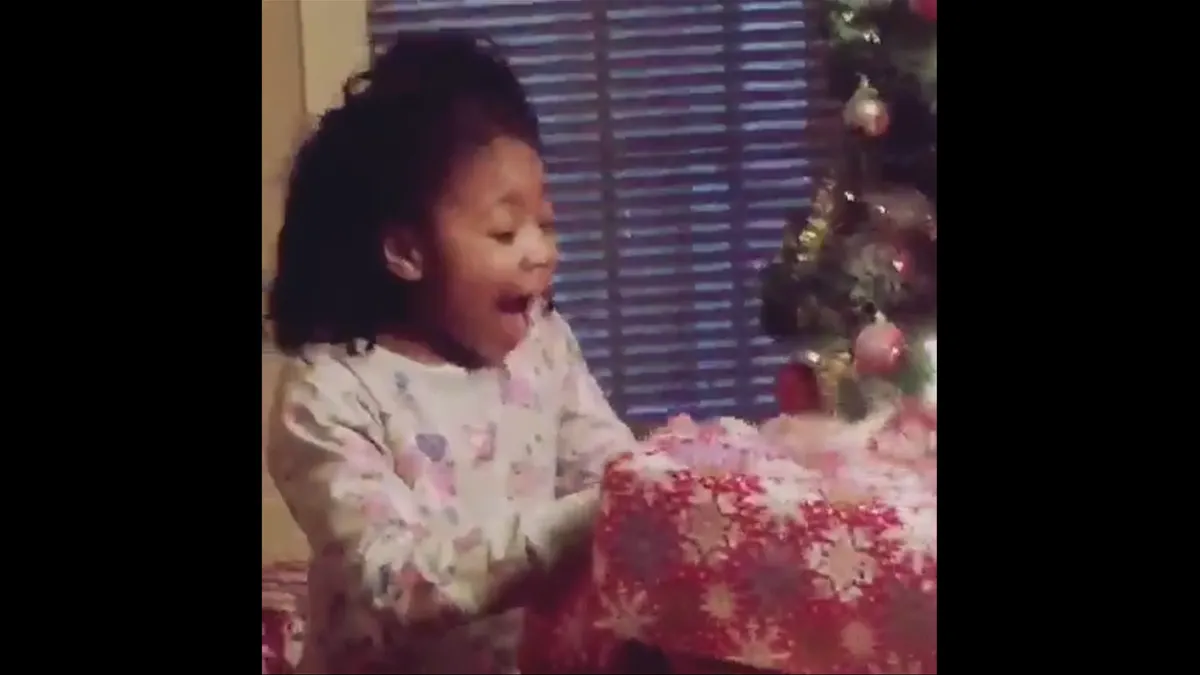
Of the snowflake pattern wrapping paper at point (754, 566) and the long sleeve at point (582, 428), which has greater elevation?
the long sleeve at point (582, 428)

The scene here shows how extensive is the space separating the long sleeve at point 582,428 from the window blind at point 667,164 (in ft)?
0.04

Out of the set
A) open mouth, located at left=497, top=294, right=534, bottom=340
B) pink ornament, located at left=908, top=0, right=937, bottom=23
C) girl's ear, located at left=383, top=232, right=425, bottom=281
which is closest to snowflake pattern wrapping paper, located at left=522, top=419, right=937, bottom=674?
open mouth, located at left=497, top=294, right=534, bottom=340

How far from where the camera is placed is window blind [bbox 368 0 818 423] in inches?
48.1

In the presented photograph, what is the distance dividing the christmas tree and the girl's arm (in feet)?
0.92

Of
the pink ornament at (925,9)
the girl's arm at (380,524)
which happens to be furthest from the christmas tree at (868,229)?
the girl's arm at (380,524)

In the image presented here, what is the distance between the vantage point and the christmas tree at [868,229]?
3.98ft

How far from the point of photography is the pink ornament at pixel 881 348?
1.22 meters

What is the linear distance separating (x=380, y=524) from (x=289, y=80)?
1.44 feet

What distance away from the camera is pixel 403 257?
1.23 meters

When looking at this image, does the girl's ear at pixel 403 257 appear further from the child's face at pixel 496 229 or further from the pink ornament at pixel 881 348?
the pink ornament at pixel 881 348

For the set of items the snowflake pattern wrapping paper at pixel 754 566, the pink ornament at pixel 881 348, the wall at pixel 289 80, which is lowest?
→ the snowflake pattern wrapping paper at pixel 754 566

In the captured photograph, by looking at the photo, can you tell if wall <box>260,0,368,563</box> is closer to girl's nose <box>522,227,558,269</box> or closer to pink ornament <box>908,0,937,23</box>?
girl's nose <box>522,227,558,269</box>
